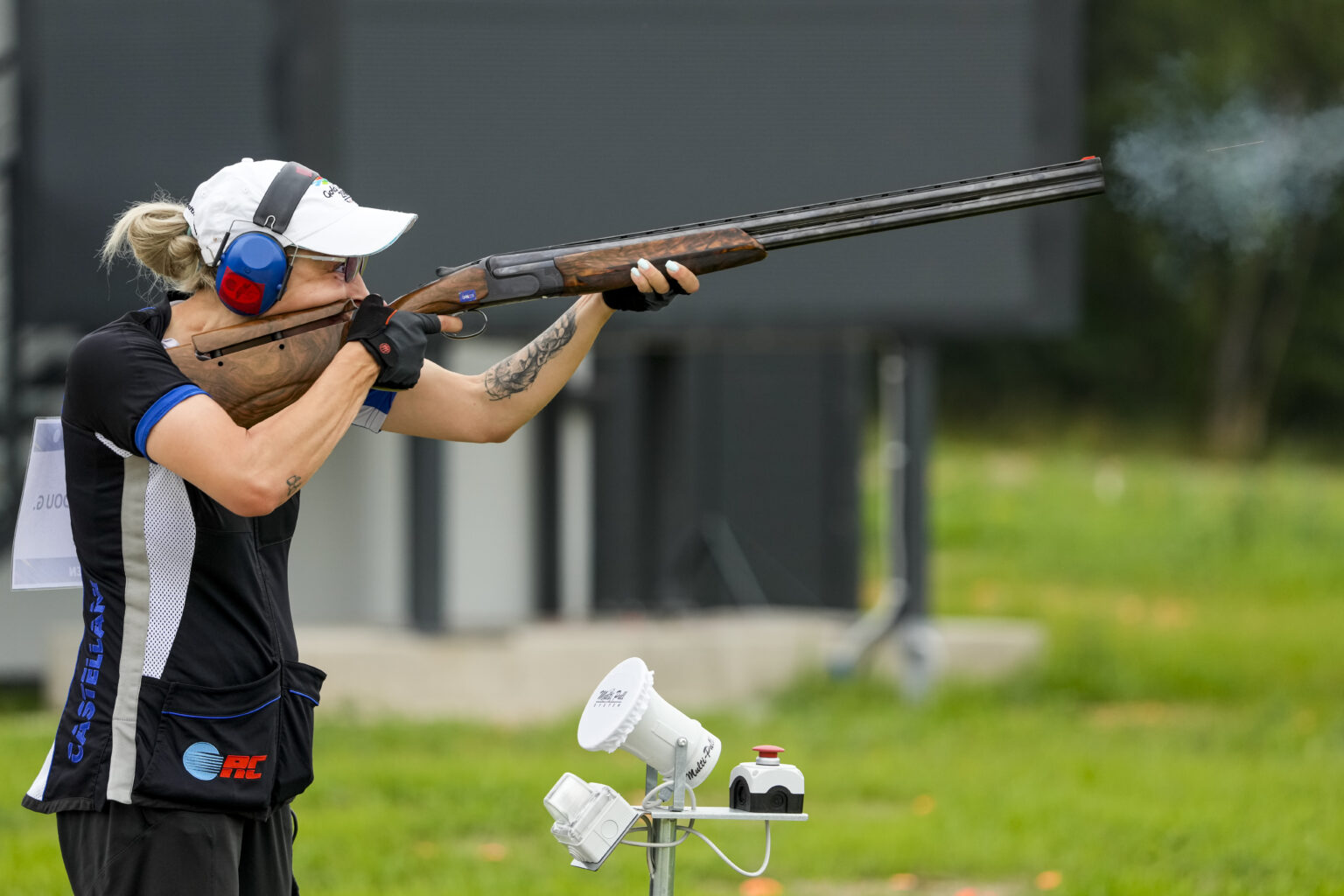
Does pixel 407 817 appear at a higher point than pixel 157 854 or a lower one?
lower

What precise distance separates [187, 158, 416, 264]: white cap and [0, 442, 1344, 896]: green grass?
289cm

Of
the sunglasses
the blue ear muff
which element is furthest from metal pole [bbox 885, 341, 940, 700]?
the blue ear muff

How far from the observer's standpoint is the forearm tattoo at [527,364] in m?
3.56

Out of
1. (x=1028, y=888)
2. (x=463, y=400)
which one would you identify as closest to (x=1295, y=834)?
(x=1028, y=888)

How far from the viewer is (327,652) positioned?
351 inches

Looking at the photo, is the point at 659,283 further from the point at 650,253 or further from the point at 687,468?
the point at 687,468

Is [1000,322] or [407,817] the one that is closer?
[407,817]

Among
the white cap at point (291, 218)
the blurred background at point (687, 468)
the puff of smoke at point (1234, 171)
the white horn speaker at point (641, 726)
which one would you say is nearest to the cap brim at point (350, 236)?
the white cap at point (291, 218)

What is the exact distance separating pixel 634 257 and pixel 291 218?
735mm

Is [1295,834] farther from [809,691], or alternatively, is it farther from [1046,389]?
[1046,389]

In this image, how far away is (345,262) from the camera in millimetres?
3225

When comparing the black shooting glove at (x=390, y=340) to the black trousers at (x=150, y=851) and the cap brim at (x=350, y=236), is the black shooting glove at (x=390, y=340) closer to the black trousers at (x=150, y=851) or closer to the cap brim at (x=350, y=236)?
the cap brim at (x=350, y=236)

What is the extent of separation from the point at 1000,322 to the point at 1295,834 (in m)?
3.64

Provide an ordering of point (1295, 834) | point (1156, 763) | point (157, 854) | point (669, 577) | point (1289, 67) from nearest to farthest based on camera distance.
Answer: point (157, 854) < point (1295, 834) < point (1156, 763) < point (669, 577) < point (1289, 67)
